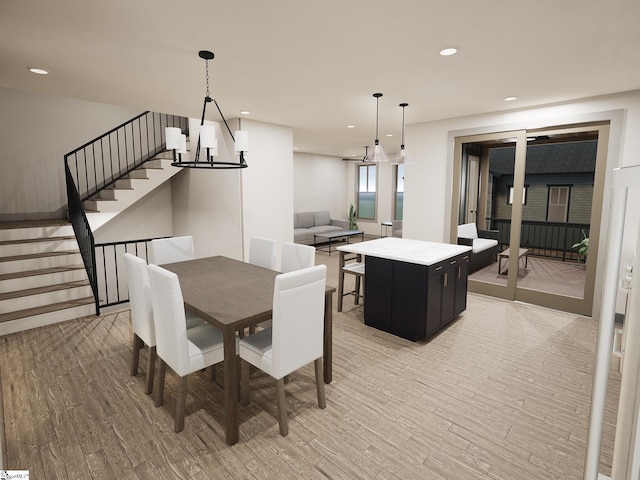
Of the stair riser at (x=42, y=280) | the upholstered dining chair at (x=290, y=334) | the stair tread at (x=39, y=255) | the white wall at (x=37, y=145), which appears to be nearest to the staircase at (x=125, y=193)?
the white wall at (x=37, y=145)

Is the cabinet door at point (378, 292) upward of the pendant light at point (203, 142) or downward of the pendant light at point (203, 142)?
downward

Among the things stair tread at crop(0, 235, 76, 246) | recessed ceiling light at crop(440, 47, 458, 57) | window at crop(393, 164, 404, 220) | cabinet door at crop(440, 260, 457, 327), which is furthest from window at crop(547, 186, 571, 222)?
stair tread at crop(0, 235, 76, 246)

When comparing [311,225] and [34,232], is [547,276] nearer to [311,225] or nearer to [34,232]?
[311,225]

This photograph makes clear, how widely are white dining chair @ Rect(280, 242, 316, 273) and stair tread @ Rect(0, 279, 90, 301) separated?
9.10 ft

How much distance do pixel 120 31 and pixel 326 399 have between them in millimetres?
3037

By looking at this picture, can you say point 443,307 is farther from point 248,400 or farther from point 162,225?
point 162,225

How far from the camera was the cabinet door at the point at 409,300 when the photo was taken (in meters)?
3.30

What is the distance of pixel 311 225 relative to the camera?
9766 mm

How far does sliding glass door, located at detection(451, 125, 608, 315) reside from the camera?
4.34 meters

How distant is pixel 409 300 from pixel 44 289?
4.26 m

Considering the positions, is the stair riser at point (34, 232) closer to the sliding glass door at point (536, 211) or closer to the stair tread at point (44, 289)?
the stair tread at point (44, 289)

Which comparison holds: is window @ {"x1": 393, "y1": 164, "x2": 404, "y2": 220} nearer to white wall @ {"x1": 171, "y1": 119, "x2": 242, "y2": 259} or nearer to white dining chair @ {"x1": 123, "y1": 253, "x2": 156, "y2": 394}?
white wall @ {"x1": 171, "y1": 119, "x2": 242, "y2": 259}

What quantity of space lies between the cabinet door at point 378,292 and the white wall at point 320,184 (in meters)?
6.53

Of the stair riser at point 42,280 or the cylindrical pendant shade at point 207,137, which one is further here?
the stair riser at point 42,280
